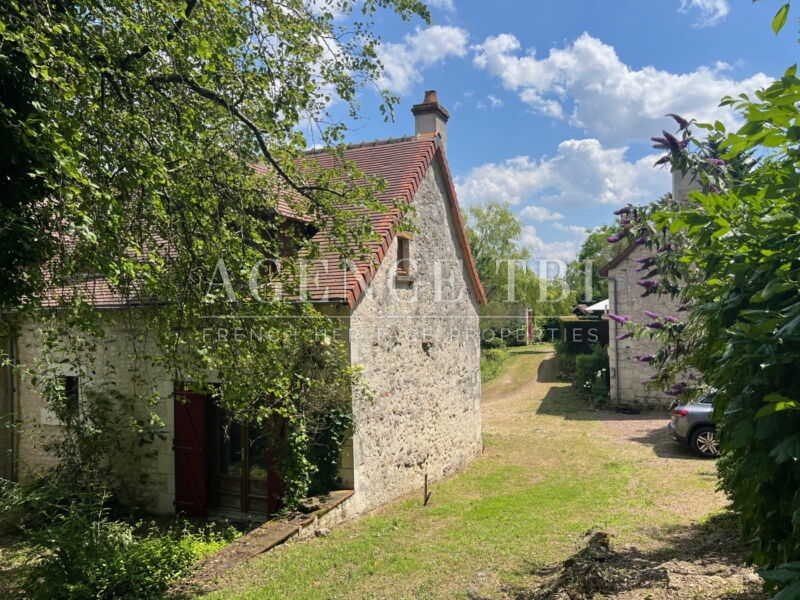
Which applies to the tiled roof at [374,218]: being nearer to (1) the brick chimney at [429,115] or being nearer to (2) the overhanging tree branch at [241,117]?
(2) the overhanging tree branch at [241,117]

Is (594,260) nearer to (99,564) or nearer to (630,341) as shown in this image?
(630,341)

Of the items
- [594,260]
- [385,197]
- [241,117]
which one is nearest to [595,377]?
[385,197]

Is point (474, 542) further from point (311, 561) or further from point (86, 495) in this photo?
point (86, 495)

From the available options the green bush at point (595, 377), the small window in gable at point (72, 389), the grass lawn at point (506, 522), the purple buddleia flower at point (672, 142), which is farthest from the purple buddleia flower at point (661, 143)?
the green bush at point (595, 377)

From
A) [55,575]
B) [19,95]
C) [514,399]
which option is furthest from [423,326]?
[514,399]

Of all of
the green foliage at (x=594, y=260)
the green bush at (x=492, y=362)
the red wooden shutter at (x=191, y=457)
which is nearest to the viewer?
the red wooden shutter at (x=191, y=457)

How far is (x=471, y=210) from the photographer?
30.0m

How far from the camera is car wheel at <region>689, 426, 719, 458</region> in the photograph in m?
10.4

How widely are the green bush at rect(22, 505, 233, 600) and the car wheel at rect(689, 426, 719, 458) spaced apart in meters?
9.55

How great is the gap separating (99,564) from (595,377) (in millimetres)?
15681

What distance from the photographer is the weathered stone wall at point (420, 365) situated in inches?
326

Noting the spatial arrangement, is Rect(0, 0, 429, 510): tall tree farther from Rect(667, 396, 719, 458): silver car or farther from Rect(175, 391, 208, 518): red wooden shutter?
Rect(667, 396, 719, 458): silver car

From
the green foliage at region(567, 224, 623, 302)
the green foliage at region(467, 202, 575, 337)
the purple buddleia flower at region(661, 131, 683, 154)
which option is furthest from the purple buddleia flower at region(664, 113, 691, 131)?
the green foliage at region(567, 224, 623, 302)

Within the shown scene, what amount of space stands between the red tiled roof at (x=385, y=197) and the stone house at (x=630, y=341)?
5501 mm
